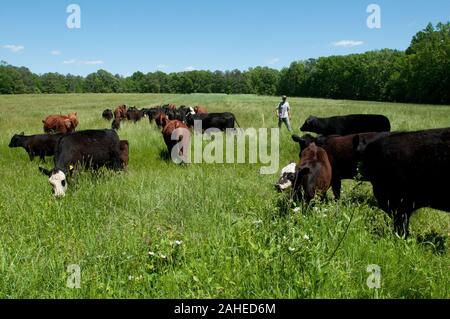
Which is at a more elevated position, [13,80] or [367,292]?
[13,80]

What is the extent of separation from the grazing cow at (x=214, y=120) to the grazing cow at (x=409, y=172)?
13891 millimetres

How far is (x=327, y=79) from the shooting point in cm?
10388

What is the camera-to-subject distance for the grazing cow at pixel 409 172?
4.71 metres

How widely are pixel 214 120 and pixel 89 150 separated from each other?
1053 cm

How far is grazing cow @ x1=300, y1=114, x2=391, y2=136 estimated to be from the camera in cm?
1415

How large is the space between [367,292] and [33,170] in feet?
31.0

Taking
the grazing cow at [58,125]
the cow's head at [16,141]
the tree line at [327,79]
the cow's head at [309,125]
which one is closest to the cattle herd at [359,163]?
the cow's head at [16,141]

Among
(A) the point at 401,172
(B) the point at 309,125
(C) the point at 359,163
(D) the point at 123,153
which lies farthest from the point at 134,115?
(A) the point at 401,172

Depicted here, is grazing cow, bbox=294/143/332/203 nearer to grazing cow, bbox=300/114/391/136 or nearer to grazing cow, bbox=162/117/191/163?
grazing cow, bbox=162/117/191/163

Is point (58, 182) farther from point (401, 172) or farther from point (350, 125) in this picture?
point (350, 125)

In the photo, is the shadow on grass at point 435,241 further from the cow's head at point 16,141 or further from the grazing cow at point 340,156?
the cow's head at point 16,141
